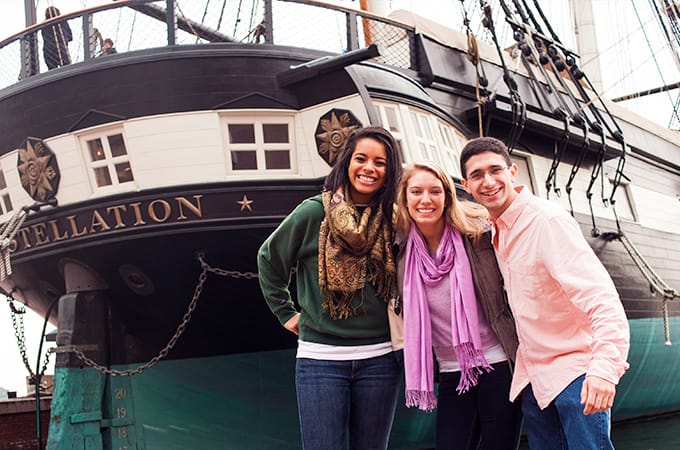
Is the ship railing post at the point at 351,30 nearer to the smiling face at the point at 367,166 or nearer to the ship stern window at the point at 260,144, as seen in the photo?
the ship stern window at the point at 260,144

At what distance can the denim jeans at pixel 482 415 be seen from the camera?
7.25 ft

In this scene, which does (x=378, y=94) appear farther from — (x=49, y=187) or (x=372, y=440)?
(x=372, y=440)

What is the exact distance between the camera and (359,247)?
7.48 feet

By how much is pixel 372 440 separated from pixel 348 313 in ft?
1.38

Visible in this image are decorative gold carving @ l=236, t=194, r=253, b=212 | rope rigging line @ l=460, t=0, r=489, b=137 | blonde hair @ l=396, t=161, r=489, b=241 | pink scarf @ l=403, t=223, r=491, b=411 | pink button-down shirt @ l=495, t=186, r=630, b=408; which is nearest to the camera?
pink button-down shirt @ l=495, t=186, r=630, b=408

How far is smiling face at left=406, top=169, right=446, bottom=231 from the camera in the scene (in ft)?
7.42

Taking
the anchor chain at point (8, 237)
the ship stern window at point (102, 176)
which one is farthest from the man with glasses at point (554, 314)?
the anchor chain at point (8, 237)

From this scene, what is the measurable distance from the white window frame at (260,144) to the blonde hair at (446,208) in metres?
2.96

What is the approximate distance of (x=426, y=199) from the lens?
89.2 inches

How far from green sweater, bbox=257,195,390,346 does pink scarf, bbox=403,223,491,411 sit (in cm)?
13

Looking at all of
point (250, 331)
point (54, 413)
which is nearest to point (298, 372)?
point (250, 331)

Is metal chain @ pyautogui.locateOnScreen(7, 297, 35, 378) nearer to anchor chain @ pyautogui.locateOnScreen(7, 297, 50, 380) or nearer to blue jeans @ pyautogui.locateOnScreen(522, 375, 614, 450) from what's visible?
anchor chain @ pyautogui.locateOnScreen(7, 297, 50, 380)

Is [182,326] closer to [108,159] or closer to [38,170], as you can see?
[108,159]

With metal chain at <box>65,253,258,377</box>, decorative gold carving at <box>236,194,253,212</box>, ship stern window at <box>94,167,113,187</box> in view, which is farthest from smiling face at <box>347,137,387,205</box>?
ship stern window at <box>94,167,113,187</box>
